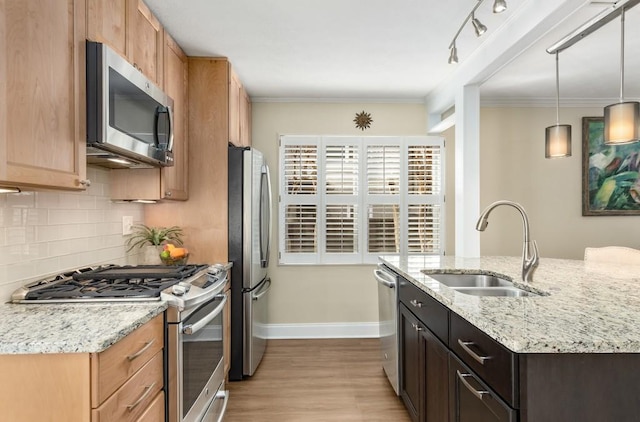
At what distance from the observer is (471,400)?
56.1 inches

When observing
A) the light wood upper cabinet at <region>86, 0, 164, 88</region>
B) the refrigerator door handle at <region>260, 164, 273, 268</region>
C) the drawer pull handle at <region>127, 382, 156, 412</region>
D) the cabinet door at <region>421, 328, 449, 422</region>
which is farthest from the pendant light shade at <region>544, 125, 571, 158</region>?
the drawer pull handle at <region>127, 382, 156, 412</region>

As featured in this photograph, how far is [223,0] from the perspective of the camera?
7.26 ft

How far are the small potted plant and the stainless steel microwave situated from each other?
61 centimetres

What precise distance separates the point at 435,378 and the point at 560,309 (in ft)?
2.33

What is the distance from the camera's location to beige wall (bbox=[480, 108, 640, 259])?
13.8ft

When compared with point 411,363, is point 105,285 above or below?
above

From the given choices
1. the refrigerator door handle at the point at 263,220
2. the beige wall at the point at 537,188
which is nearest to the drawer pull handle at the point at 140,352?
the refrigerator door handle at the point at 263,220

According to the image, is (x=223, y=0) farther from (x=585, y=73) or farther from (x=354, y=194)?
(x=585, y=73)

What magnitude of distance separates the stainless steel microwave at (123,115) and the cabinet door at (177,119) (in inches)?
11.6

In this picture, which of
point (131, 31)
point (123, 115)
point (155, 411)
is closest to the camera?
point (155, 411)


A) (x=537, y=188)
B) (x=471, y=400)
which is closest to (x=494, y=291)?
(x=471, y=400)

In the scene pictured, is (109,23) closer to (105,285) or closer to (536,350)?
(105,285)

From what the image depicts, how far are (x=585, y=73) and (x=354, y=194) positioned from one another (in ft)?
7.60

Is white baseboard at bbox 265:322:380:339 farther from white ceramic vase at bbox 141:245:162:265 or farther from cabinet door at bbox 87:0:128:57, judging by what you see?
cabinet door at bbox 87:0:128:57
